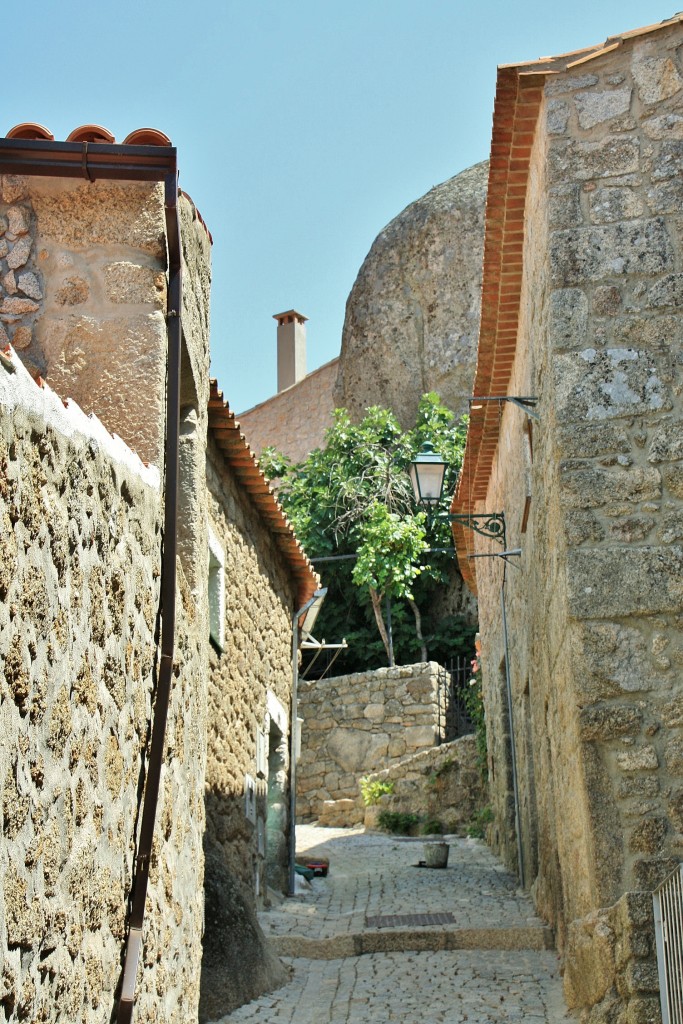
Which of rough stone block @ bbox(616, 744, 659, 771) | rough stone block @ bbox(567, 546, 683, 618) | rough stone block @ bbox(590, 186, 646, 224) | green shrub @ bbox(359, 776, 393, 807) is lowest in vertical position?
green shrub @ bbox(359, 776, 393, 807)

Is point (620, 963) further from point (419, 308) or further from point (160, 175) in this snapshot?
point (419, 308)

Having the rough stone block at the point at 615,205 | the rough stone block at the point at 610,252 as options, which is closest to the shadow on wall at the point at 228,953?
the rough stone block at the point at 610,252

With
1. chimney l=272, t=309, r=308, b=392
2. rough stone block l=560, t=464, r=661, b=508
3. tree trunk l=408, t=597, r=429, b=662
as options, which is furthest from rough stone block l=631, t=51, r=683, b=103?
chimney l=272, t=309, r=308, b=392

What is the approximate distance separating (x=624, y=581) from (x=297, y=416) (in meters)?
24.2

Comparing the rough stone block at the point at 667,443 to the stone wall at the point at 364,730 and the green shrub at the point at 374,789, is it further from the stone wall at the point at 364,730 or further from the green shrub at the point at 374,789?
the stone wall at the point at 364,730

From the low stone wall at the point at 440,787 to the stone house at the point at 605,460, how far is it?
24.8ft

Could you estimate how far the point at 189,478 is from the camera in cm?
462

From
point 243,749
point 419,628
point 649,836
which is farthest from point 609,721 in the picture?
point 419,628

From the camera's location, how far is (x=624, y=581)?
5.10 metres

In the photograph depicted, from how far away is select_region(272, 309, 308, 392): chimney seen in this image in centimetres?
3353

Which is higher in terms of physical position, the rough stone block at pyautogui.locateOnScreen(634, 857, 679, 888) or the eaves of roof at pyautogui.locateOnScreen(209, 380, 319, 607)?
the eaves of roof at pyautogui.locateOnScreen(209, 380, 319, 607)

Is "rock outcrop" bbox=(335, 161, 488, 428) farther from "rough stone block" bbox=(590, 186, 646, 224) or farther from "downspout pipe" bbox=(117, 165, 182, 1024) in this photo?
"downspout pipe" bbox=(117, 165, 182, 1024)

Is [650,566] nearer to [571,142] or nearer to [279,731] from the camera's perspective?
[571,142]

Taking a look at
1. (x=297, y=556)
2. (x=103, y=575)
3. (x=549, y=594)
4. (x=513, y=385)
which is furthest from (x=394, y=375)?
(x=103, y=575)
